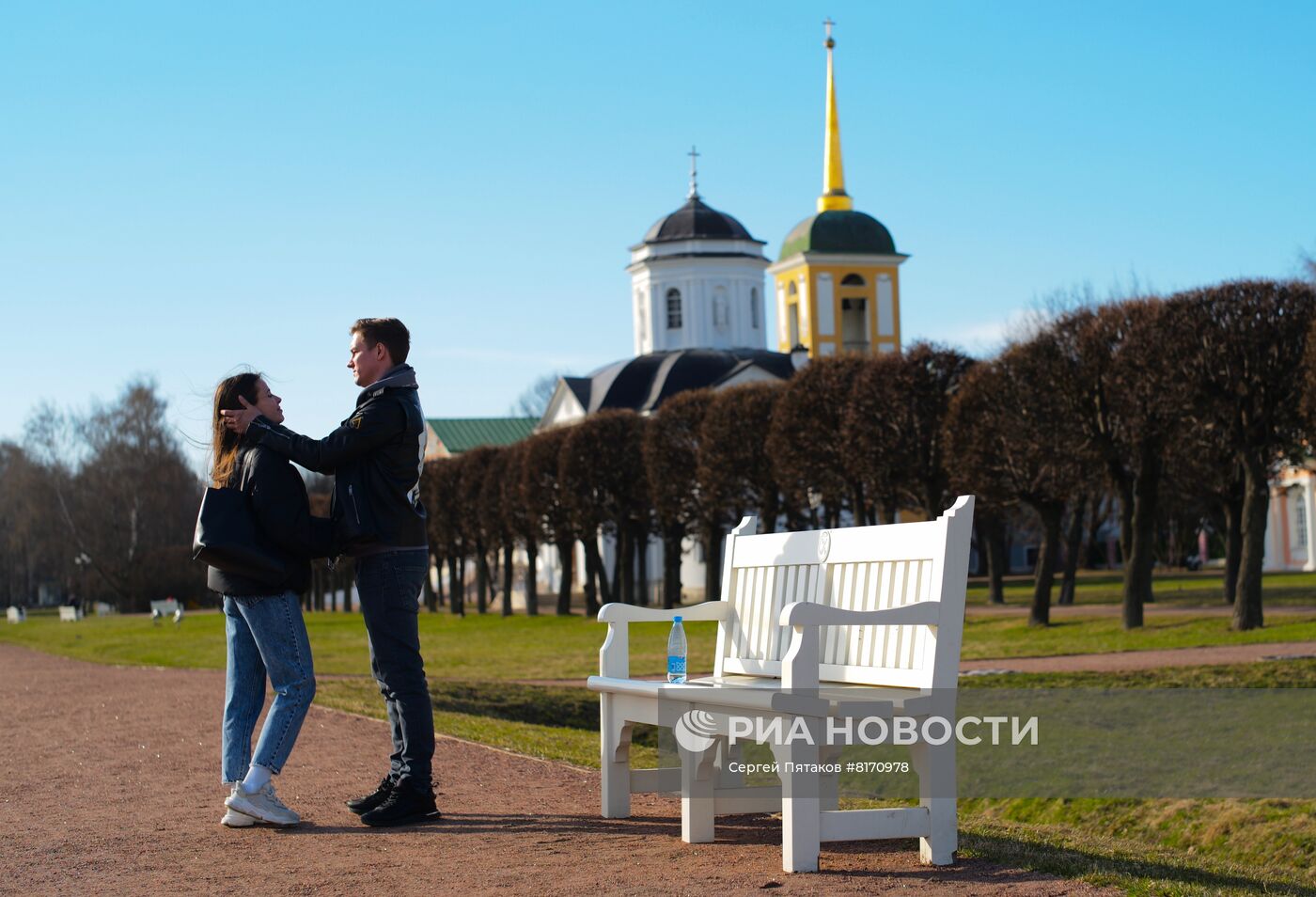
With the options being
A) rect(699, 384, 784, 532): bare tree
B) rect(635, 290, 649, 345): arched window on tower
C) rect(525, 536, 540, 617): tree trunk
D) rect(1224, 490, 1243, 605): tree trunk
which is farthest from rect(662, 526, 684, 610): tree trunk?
rect(635, 290, 649, 345): arched window on tower

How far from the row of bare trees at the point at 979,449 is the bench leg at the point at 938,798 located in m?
19.6

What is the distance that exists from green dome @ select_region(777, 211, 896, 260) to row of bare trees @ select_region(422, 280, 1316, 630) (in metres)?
23.7

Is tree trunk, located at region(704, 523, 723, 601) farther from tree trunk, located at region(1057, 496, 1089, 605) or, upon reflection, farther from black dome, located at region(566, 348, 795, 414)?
black dome, located at region(566, 348, 795, 414)

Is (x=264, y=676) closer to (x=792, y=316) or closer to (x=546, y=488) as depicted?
(x=546, y=488)

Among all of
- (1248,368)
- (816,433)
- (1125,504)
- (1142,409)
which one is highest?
(1248,368)

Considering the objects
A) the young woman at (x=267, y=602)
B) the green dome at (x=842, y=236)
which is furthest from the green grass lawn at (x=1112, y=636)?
the green dome at (x=842, y=236)

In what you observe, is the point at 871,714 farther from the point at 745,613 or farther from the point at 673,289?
the point at 673,289

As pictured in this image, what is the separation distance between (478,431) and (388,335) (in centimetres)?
8558

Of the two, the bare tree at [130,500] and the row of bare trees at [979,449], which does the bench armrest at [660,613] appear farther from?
the bare tree at [130,500]

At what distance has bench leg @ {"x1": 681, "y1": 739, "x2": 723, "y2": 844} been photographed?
21.0 feet

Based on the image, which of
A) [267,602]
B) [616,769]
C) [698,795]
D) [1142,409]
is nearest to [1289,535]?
[1142,409]

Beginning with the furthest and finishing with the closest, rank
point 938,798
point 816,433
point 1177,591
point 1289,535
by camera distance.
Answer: point 1289,535, point 1177,591, point 816,433, point 938,798

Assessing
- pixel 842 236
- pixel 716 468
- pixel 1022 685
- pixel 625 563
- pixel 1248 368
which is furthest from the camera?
pixel 842 236

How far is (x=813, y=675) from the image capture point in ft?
18.7
